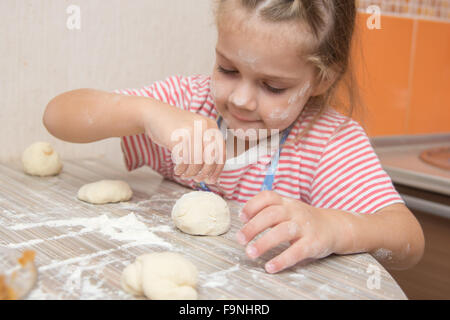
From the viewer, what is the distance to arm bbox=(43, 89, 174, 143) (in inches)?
29.9

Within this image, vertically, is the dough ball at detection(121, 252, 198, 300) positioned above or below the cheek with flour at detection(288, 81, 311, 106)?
below

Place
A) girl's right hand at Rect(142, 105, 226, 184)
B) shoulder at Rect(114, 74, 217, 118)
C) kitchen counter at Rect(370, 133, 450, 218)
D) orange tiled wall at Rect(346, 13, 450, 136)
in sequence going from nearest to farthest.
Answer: girl's right hand at Rect(142, 105, 226, 184) < shoulder at Rect(114, 74, 217, 118) < kitchen counter at Rect(370, 133, 450, 218) < orange tiled wall at Rect(346, 13, 450, 136)

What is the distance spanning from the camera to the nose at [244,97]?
73cm

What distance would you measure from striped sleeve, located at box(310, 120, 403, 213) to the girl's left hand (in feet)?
0.70

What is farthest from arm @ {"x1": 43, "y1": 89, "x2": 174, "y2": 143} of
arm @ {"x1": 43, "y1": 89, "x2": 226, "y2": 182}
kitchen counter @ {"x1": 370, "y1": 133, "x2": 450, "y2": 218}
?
kitchen counter @ {"x1": 370, "y1": 133, "x2": 450, "y2": 218}

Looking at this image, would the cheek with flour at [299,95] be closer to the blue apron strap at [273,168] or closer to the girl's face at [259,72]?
the girl's face at [259,72]

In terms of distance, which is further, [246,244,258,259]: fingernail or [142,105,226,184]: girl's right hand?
[142,105,226,184]: girl's right hand

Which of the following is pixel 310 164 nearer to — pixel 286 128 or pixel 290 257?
pixel 286 128

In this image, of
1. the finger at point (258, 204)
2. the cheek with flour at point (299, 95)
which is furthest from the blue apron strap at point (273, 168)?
the finger at point (258, 204)

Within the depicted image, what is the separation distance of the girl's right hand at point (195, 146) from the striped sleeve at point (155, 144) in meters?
0.29

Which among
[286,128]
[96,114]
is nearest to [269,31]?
[286,128]

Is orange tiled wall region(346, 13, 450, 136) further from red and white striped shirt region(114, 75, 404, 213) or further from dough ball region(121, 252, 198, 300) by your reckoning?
dough ball region(121, 252, 198, 300)

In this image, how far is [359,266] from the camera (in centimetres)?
55

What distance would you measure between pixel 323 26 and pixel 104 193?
0.48 meters
